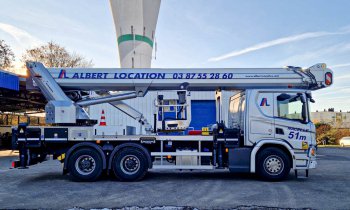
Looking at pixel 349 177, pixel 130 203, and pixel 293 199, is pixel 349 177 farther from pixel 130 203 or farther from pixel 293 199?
pixel 130 203

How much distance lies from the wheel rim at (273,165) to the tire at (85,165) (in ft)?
15.6

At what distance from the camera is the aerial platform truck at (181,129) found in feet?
30.3

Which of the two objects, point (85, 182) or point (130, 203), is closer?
point (130, 203)

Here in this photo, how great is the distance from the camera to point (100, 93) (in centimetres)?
1062

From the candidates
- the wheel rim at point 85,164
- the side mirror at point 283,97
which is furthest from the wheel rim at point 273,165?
the wheel rim at point 85,164

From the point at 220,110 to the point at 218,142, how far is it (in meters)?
1.30

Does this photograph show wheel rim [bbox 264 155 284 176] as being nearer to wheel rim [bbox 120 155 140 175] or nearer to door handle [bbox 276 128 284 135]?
door handle [bbox 276 128 284 135]

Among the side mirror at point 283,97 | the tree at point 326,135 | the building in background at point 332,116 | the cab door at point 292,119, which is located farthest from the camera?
the building in background at point 332,116

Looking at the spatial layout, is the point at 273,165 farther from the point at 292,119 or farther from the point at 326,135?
the point at 326,135

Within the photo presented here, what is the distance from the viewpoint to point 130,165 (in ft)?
30.3

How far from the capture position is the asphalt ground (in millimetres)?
6543

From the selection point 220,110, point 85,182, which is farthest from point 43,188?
point 220,110

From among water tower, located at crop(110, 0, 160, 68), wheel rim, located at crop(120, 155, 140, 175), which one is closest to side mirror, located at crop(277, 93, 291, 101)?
wheel rim, located at crop(120, 155, 140, 175)

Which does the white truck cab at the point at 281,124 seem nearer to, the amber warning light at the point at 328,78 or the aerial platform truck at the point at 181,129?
the aerial platform truck at the point at 181,129
